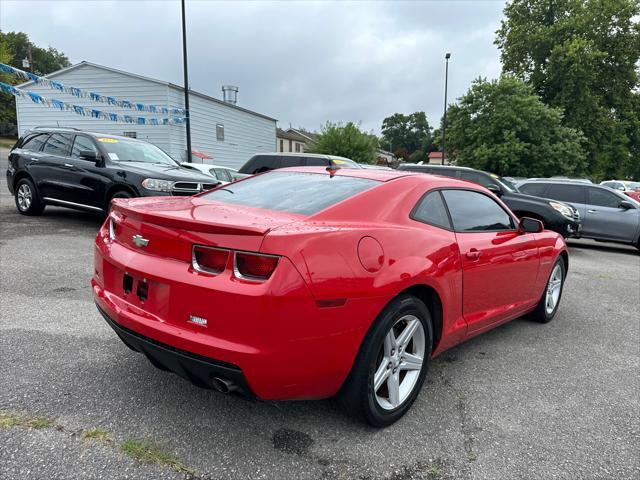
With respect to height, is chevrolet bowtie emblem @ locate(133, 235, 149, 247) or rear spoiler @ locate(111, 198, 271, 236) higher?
rear spoiler @ locate(111, 198, 271, 236)

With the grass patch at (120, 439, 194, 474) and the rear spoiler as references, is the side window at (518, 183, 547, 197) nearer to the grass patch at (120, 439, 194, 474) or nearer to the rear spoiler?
the rear spoiler

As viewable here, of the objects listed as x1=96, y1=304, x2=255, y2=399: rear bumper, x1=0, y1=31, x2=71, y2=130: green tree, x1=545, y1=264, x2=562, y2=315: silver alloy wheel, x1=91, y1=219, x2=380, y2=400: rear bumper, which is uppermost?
x1=0, y1=31, x2=71, y2=130: green tree

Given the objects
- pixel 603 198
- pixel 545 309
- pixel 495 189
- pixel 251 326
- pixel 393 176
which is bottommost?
pixel 545 309

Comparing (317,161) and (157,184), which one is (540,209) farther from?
(157,184)

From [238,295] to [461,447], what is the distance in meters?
1.47

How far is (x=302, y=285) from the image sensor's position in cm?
207

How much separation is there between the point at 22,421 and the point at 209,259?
137cm

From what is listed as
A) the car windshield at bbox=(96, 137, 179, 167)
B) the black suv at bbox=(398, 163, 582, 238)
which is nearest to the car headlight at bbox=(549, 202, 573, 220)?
the black suv at bbox=(398, 163, 582, 238)

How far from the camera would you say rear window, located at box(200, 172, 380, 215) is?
9.09 feet

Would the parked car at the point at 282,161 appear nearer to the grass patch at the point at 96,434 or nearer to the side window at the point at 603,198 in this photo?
the side window at the point at 603,198

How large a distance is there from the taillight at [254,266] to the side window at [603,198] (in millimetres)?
11243

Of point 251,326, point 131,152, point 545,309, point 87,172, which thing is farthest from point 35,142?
point 545,309

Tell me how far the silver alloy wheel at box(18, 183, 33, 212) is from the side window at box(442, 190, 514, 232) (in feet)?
27.1

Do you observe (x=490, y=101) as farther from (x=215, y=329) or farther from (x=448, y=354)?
(x=215, y=329)
